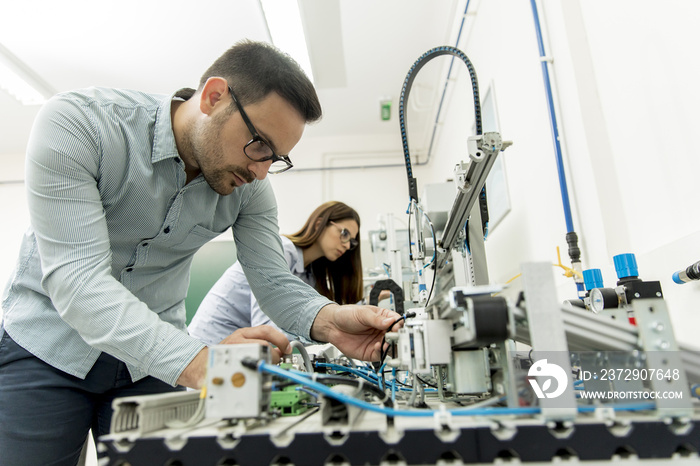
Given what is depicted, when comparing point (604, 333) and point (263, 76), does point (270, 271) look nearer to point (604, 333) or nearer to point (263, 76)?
point (263, 76)

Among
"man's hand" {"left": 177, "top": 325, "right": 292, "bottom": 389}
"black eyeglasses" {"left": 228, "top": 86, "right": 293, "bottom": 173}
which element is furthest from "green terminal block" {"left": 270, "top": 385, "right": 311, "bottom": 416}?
"black eyeglasses" {"left": 228, "top": 86, "right": 293, "bottom": 173}

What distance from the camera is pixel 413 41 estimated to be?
302cm

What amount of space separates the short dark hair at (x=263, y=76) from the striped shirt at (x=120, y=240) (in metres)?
0.17

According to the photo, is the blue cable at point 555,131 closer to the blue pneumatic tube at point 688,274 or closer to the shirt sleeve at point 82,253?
the blue pneumatic tube at point 688,274

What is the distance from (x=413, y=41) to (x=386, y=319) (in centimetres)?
267

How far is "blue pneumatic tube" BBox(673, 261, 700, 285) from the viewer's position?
0.71 m

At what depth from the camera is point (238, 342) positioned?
2.16ft

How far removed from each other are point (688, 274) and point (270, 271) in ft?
2.99

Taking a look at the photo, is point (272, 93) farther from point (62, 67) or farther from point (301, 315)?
point (62, 67)

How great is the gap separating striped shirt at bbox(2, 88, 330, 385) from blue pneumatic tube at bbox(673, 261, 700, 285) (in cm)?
74

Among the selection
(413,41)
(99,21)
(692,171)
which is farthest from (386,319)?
(99,21)

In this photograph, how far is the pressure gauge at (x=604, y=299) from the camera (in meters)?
0.76

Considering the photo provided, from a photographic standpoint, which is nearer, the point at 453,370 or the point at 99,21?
the point at 453,370

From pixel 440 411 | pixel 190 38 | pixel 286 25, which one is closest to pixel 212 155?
pixel 440 411
